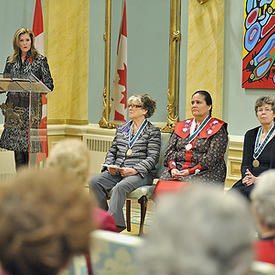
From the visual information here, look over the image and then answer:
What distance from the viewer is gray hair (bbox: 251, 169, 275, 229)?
5.48ft

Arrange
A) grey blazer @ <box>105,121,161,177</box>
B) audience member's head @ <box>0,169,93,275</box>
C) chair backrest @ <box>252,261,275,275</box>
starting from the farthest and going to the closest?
grey blazer @ <box>105,121,161,177</box>
chair backrest @ <box>252,261,275,275</box>
audience member's head @ <box>0,169,93,275</box>

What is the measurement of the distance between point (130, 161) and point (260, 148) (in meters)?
1.25

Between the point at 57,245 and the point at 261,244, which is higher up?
the point at 57,245

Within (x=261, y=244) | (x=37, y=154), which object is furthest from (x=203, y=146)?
(x=261, y=244)

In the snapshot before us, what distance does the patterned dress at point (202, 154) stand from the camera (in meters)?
4.71

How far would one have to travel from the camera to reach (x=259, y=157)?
4.57m

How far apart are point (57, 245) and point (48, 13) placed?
6620 mm

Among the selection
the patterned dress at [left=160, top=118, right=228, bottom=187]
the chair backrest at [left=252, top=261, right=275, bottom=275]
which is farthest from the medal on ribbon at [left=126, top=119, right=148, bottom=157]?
the chair backrest at [left=252, top=261, right=275, bottom=275]

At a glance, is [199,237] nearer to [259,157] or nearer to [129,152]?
→ [259,157]

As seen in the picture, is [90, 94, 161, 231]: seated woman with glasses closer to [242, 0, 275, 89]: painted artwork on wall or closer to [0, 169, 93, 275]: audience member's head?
[242, 0, 275, 89]: painted artwork on wall

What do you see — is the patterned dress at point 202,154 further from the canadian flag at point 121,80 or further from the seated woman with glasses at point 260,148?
the canadian flag at point 121,80

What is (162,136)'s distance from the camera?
521cm

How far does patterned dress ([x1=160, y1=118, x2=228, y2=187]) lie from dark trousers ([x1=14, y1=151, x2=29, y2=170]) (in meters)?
1.25

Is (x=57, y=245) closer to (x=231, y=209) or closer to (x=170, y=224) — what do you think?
(x=170, y=224)
